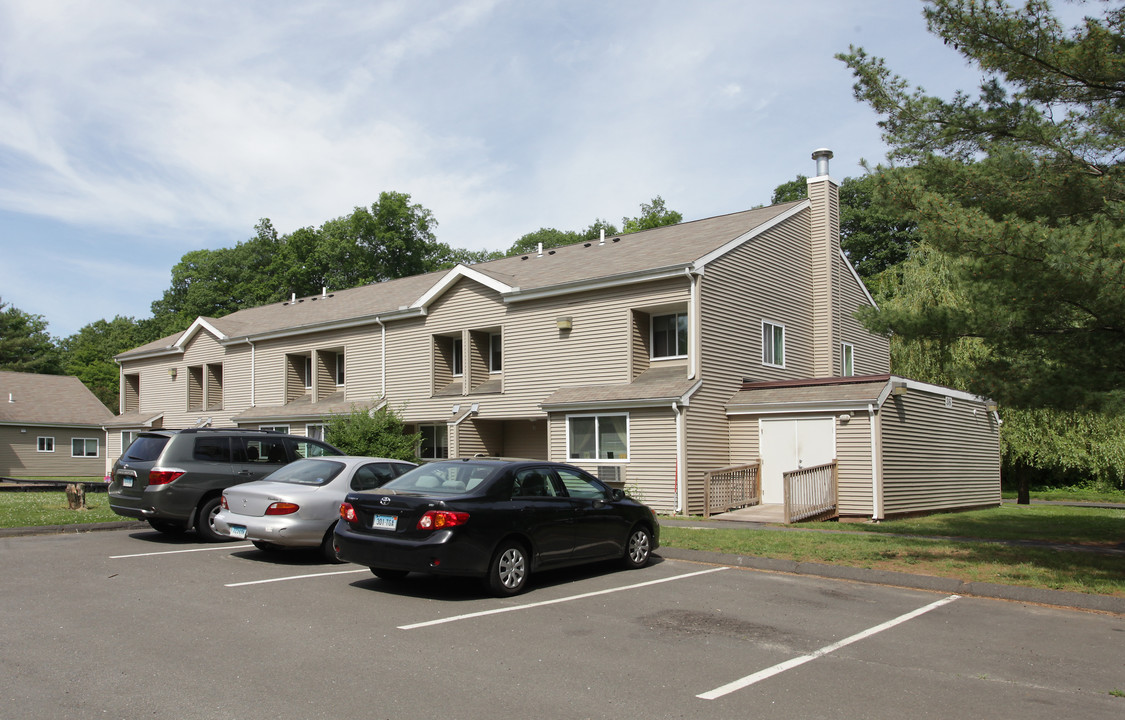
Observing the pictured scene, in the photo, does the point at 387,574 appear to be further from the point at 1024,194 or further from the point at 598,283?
the point at 598,283

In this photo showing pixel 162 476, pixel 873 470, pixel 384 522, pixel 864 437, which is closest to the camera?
pixel 384 522

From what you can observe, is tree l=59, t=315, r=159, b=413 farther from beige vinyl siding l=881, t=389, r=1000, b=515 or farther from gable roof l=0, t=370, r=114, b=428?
beige vinyl siding l=881, t=389, r=1000, b=515

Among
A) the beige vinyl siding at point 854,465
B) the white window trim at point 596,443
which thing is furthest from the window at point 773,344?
the white window trim at point 596,443

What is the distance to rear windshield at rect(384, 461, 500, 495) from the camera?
31.6ft

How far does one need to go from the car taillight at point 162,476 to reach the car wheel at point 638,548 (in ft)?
24.0

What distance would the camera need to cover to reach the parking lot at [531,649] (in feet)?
18.5

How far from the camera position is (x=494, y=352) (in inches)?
1045

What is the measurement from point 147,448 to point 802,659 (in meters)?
11.4

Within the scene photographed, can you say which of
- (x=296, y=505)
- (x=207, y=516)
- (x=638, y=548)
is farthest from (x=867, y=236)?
(x=296, y=505)

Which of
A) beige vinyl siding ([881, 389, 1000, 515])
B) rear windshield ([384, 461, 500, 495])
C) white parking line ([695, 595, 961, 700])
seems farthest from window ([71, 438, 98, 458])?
white parking line ([695, 595, 961, 700])

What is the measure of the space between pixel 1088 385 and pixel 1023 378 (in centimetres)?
88

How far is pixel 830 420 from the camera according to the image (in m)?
20.0

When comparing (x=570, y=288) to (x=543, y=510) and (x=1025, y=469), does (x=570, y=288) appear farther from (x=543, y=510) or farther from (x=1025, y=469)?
(x=1025, y=469)

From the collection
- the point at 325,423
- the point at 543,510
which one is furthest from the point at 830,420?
the point at 325,423
